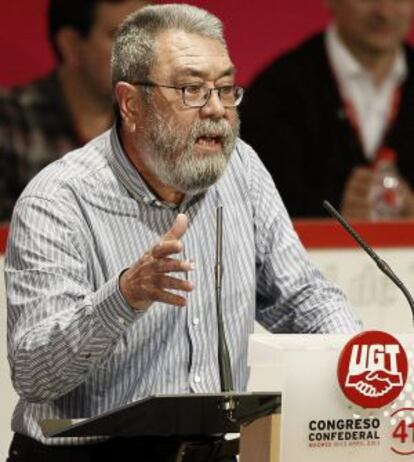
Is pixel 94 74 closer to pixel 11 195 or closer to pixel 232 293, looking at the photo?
pixel 11 195

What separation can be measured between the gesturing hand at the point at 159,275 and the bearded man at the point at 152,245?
0.49 ft

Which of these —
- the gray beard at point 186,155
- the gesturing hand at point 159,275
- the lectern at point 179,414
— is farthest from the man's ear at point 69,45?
the lectern at point 179,414

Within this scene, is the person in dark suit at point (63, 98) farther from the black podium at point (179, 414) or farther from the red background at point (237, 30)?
the black podium at point (179, 414)

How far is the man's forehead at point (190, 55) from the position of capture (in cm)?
312

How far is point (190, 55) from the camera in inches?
123

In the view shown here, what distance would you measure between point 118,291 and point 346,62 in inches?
115

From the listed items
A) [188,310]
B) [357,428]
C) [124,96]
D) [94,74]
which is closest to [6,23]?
[94,74]

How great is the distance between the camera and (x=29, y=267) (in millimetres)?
2967

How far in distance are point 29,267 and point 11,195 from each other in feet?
6.21

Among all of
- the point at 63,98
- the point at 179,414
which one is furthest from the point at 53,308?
the point at 63,98

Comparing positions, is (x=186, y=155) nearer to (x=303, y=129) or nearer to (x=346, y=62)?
(x=303, y=129)

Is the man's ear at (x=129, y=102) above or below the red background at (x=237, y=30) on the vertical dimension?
below

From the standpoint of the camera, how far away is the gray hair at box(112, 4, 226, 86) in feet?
10.4

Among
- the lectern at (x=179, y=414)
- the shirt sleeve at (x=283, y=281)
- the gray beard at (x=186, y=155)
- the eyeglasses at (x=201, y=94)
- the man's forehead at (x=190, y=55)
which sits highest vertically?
the man's forehead at (x=190, y=55)
